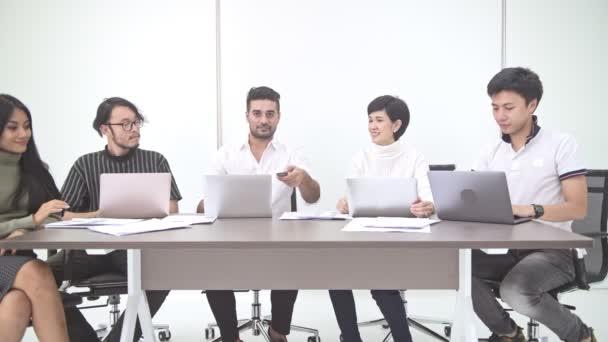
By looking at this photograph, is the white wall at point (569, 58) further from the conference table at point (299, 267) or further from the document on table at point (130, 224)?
the document on table at point (130, 224)

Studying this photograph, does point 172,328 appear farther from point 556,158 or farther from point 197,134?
point 556,158

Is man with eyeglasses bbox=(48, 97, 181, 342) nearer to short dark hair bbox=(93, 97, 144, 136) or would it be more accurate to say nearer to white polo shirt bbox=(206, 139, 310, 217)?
short dark hair bbox=(93, 97, 144, 136)

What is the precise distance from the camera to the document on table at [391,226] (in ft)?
5.80

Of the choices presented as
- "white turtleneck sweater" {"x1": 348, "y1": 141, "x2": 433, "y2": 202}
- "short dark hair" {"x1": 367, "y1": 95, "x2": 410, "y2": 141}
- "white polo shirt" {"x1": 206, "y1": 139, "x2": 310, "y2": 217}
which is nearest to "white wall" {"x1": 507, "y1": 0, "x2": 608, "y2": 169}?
"short dark hair" {"x1": 367, "y1": 95, "x2": 410, "y2": 141}

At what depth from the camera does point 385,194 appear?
7.24 ft

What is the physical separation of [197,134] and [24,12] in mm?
1635

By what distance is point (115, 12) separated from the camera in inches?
157

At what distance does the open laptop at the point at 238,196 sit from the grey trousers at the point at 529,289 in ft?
3.22

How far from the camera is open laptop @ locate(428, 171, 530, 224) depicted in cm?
186

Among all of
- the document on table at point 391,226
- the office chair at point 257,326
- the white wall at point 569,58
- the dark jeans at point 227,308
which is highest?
the white wall at point 569,58

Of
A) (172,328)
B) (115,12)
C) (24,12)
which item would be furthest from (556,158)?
(24,12)

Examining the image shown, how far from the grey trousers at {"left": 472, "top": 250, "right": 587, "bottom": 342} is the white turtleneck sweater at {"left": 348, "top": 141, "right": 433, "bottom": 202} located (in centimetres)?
76

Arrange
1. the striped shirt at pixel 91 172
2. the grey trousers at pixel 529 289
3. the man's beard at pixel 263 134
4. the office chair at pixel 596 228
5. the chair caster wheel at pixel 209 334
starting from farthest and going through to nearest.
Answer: the man's beard at pixel 263 134, the chair caster wheel at pixel 209 334, the striped shirt at pixel 91 172, the office chair at pixel 596 228, the grey trousers at pixel 529 289

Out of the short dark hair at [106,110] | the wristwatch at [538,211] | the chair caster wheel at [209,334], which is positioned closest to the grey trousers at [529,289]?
the wristwatch at [538,211]
